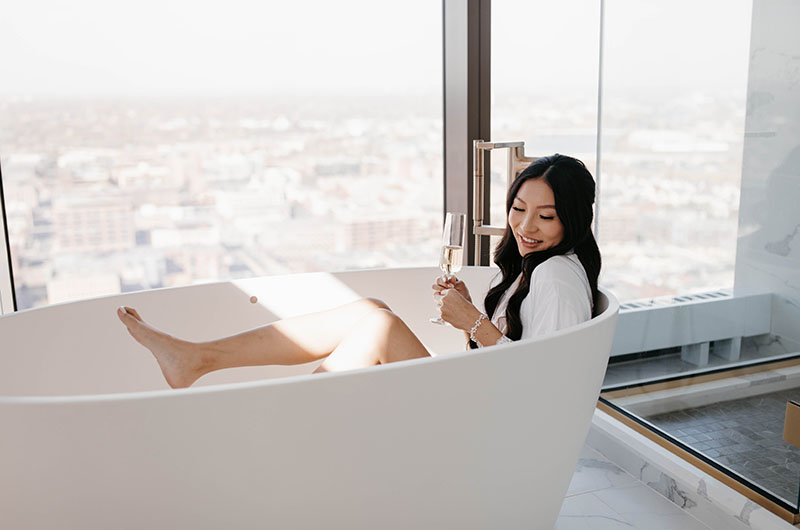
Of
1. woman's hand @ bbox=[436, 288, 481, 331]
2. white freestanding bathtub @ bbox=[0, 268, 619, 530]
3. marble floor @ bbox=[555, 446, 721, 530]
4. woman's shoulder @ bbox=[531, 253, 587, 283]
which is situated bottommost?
marble floor @ bbox=[555, 446, 721, 530]

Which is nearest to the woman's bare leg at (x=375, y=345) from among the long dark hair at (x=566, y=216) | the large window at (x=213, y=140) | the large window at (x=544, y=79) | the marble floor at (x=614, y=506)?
the long dark hair at (x=566, y=216)

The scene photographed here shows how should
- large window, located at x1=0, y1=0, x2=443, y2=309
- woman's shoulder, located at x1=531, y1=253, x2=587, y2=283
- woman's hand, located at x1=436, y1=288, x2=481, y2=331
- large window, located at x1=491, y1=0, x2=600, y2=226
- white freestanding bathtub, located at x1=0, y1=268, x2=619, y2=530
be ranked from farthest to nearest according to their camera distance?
large window, located at x1=0, y1=0, x2=443, y2=309 → large window, located at x1=491, y1=0, x2=600, y2=226 → woman's hand, located at x1=436, y1=288, x2=481, y2=331 → woman's shoulder, located at x1=531, y1=253, x2=587, y2=283 → white freestanding bathtub, located at x1=0, y1=268, x2=619, y2=530

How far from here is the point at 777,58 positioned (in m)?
1.95

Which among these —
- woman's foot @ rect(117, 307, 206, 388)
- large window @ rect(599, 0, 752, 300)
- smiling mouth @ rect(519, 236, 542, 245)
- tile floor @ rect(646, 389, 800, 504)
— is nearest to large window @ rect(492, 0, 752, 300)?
large window @ rect(599, 0, 752, 300)

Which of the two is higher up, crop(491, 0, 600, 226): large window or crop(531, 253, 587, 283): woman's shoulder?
crop(491, 0, 600, 226): large window

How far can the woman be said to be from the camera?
190 cm

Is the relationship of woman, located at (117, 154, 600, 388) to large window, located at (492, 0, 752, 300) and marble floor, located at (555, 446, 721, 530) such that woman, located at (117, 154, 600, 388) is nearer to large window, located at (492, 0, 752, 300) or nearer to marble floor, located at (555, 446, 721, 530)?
large window, located at (492, 0, 752, 300)

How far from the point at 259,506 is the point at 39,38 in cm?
234

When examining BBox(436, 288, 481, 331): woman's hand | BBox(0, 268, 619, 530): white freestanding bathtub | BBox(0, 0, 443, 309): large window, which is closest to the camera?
BBox(0, 268, 619, 530): white freestanding bathtub

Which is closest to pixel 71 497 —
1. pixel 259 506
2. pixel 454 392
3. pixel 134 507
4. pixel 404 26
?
pixel 134 507

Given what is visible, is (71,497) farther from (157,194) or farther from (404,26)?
(404,26)

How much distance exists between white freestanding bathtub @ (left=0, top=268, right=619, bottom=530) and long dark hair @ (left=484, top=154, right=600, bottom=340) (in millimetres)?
160

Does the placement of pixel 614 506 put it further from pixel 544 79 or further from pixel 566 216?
pixel 544 79

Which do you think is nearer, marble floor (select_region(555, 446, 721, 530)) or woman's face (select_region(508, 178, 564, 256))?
woman's face (select_region(508, 178, 564, 256))
